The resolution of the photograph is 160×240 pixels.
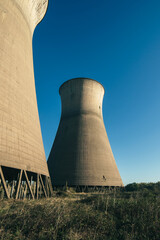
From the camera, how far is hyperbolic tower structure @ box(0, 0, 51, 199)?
284 inches

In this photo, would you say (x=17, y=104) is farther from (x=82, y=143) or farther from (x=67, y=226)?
(x=82, y=143)

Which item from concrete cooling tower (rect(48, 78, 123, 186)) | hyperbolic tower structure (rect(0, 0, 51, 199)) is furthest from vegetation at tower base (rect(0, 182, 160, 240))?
concrete cooling tower (rect(48, 78, 123, 186))

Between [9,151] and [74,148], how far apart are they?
38.2ft

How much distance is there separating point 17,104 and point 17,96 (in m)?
0.47

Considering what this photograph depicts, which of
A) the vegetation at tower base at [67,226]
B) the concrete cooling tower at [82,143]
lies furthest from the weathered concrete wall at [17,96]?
the concrete cooling tower at [82,143]

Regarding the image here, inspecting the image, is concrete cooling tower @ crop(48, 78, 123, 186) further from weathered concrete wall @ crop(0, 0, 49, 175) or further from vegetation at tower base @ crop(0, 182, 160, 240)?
vegetation at tower base @ crop(0, 182, 160, 240)

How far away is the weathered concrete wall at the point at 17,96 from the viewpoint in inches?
285

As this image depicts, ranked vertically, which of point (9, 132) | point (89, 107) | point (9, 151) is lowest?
point (9, 151)

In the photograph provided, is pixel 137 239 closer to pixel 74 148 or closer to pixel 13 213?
pixel 13 213

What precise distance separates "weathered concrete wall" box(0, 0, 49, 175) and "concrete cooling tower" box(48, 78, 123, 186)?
7.48m

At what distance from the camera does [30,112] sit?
975cm

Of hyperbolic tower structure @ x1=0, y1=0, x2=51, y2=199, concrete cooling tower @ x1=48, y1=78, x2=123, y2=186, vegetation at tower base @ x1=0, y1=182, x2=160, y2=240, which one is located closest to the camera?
vegetation at tower base @ x1=0, y1=182, x2=160, y2=240

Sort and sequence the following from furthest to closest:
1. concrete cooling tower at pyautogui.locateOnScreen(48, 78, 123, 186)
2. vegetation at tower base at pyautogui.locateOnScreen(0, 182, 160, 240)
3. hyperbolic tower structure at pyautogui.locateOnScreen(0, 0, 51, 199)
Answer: concrete cooling tower at pyautogui.locateOnScreen(48, 78, 123, 186) → hyperbolic tower structure at pyautogui.locateOnScreen(0, 0, 51, 199) → vegetation at tower base at pyautogui.locateOnScreen(0, 182, 160, 240)

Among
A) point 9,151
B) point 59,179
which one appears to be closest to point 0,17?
point 9,151
